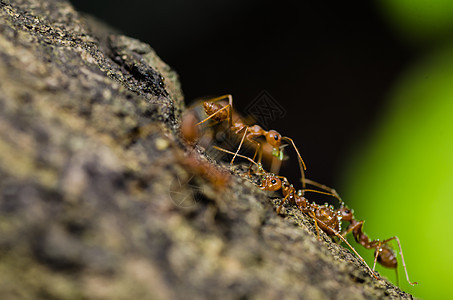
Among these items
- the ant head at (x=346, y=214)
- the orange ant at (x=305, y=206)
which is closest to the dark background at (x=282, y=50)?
the ant head at (x=346, y=214)

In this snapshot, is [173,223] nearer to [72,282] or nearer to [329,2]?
[72,282]

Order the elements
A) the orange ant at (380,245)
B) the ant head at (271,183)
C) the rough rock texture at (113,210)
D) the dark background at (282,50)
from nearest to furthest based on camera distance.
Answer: the rough rock texture at (113,210), the ant head at (271,183), the orange ant at (380,245), the dark background at (282,50)

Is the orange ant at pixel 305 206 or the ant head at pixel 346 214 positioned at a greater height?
the ant head at pixel 346 214

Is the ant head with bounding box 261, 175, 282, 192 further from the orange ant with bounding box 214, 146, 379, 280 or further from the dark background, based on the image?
the dark background

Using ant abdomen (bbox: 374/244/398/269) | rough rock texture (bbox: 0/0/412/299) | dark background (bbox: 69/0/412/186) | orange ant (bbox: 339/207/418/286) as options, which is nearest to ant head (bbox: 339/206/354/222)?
orange ant (bbox: 339/207/418/286)

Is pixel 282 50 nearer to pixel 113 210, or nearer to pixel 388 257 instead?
pixel 388 257

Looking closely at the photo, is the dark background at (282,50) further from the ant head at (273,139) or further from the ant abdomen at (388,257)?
the ant abdomen at (388,257)

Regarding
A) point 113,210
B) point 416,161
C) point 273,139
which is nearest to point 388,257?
point 416,161
